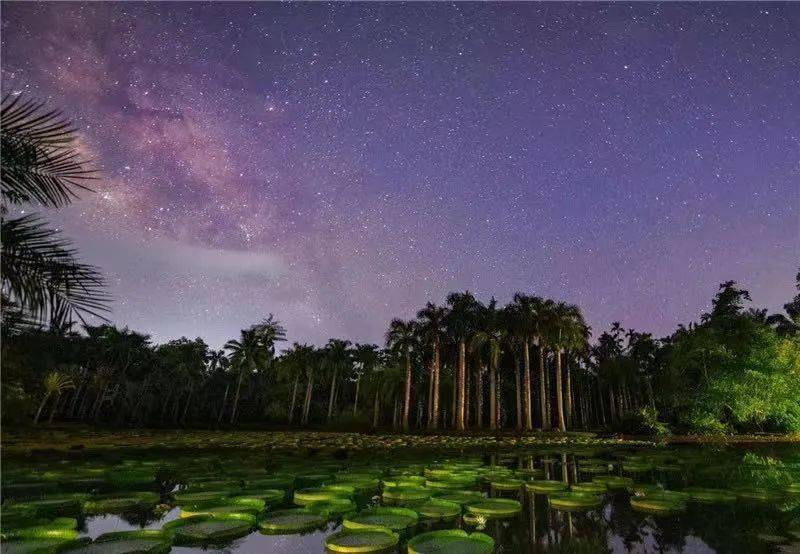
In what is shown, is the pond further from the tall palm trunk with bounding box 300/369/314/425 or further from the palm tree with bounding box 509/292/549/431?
the tall palm trunk with bounding box 300/369/314/425

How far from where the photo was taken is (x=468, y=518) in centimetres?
718

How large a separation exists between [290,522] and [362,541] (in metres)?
1.46

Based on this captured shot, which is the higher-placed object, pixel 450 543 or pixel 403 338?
pixel 403 338

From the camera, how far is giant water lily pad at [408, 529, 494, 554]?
5.31m

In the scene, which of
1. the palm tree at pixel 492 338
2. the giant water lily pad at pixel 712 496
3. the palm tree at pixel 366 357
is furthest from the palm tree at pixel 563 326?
the giant water lily pad at pixel 712 496

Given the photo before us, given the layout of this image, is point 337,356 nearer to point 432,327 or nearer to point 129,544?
point 432,327

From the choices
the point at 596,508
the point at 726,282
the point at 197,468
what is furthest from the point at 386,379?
the point at 596,508

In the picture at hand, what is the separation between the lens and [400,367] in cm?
6303

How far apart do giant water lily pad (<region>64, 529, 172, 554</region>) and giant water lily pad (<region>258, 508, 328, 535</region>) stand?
1.39m

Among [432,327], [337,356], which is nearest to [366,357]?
[337,356]

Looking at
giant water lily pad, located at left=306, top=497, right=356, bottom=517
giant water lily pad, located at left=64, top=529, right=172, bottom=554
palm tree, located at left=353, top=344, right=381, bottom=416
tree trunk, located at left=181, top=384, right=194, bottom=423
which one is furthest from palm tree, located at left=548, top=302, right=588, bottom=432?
tree trunk, located at left=181, top=384, right=194, bottom=423

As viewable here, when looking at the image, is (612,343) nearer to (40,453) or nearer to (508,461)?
(508,461)

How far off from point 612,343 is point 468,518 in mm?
85747

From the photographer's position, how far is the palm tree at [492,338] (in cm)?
4969
